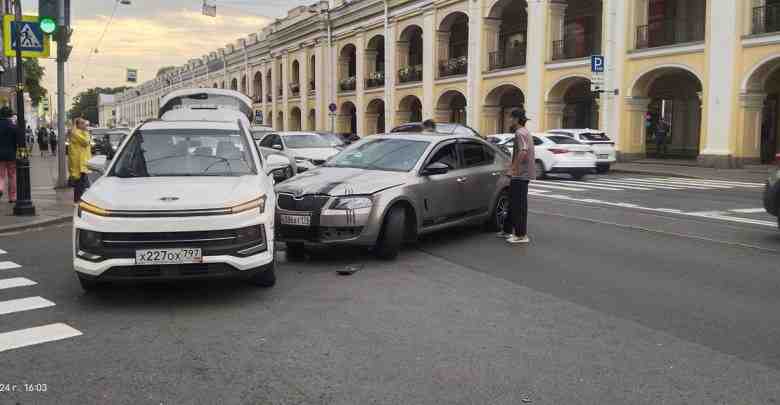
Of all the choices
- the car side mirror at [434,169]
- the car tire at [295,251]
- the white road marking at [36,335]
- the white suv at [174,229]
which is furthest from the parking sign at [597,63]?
the white road marking at [36,335]

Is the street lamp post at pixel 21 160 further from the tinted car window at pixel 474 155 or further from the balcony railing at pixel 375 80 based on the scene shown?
the balcony railing at pixel 375 80

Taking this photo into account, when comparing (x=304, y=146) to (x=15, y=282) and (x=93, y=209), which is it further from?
(x=93, y=209)

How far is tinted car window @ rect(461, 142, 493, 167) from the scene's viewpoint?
1027 centimetres

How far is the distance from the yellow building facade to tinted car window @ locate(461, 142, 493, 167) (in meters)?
17.8

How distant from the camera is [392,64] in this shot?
4356cm

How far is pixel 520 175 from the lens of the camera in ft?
32.1

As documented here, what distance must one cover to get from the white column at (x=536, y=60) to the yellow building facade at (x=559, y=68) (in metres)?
0.05

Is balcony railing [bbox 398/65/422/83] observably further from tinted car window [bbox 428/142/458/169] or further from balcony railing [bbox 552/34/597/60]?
tinted car window [bbox 428/142/458/169]

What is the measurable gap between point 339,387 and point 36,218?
958 cm

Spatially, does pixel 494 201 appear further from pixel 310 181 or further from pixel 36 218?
pixel 36 218

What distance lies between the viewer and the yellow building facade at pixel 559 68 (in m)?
25.3

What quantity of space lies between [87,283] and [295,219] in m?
2.51

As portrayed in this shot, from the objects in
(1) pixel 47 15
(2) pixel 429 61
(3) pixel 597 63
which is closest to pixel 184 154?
Answer: (1) pixel 47 15

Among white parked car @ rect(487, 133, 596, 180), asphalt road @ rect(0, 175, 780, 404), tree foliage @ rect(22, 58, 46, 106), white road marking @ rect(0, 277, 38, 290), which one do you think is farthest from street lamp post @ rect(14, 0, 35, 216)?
tree foliage @ rect(22, 58, 46, 106)
